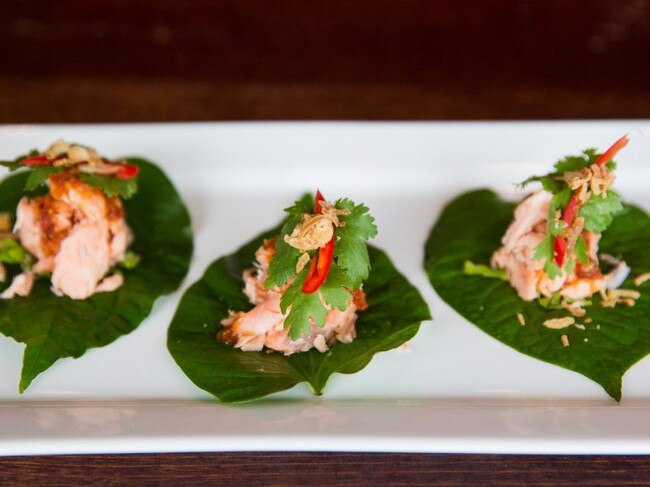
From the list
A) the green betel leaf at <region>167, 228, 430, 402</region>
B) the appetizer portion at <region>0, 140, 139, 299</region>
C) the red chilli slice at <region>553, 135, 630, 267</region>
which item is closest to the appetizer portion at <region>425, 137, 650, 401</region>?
the red chilli slice at <region>553, 135, 630, 267</region>

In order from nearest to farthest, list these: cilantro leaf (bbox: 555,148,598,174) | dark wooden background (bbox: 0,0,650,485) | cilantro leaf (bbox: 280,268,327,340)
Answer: cilantro leaf (bbox: 280,268,327,340) → cilantro leaf (bbox: 555,148,598,174) → dark wooden background (bbox: 0,0,650,485)

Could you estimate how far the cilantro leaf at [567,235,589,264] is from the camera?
2.67 metres

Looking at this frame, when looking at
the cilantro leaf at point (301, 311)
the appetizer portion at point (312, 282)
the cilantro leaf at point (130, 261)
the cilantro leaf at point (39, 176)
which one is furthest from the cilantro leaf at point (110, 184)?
the cilantro leaf at point (301, 311)

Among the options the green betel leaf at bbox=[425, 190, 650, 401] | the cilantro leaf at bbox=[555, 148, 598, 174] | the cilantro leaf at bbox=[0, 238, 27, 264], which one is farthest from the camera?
the cilantro leaf at bbox=[0, 238, 27, 264]

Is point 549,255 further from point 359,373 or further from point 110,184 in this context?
point 110,184

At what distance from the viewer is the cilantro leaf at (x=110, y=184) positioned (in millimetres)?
2807

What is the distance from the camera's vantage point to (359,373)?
2.57 m

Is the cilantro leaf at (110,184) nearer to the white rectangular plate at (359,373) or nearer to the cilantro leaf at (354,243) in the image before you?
the white rectangular plate at (359,373)

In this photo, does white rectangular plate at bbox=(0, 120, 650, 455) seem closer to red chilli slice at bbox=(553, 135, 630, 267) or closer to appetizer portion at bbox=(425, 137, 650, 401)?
appetizer portion at bbox=(425, 137, 650, 401)

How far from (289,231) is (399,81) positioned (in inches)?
90.9

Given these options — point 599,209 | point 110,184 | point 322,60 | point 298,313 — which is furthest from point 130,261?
point 322,60

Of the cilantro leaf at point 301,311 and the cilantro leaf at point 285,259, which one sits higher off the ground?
the cilantro leaf at point 285,259

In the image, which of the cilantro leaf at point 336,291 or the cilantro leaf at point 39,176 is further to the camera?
the cilantro leaf at point 39,176

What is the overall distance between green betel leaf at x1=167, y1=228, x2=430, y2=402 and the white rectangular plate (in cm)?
5
